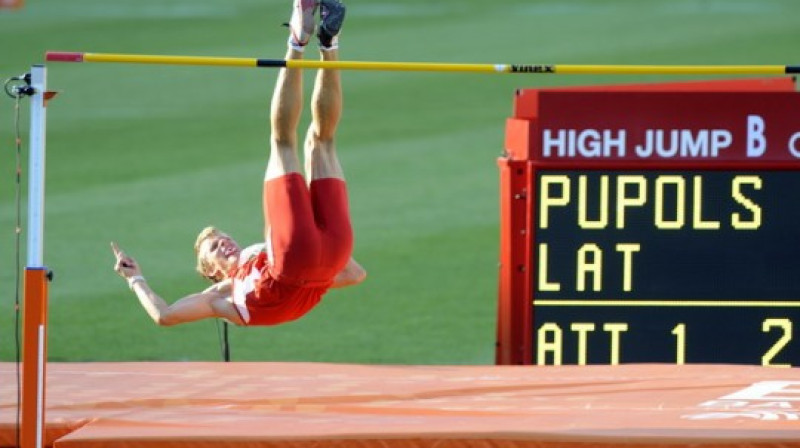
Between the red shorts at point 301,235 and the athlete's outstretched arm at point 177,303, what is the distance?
315 mm

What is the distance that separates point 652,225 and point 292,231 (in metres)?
1.80

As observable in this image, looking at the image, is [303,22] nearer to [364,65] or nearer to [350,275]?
[364,65]

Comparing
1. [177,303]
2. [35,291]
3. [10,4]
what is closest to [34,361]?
[35,291]

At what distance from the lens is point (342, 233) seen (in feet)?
26.1

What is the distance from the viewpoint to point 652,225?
8.79 meters

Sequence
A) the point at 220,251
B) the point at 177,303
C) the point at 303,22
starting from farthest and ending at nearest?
the point at 220,251 → the point at 177,303 → the point at 303,22

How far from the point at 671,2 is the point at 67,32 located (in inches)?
302

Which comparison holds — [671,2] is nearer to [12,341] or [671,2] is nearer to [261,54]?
[261,54]

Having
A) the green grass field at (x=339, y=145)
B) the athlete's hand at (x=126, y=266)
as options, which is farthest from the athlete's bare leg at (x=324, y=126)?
the green grass field at (x=339, y=145)

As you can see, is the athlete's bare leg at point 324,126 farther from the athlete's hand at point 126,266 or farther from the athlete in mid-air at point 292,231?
the athlete's hand at point 126,266

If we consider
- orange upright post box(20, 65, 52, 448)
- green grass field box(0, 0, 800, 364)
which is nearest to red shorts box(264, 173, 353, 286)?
orange upright post box(20, 65, 52, 448)

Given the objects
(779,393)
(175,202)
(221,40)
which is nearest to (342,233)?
(779,393)

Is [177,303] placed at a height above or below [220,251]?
below

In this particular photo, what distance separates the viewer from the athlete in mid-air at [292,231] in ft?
25.8
